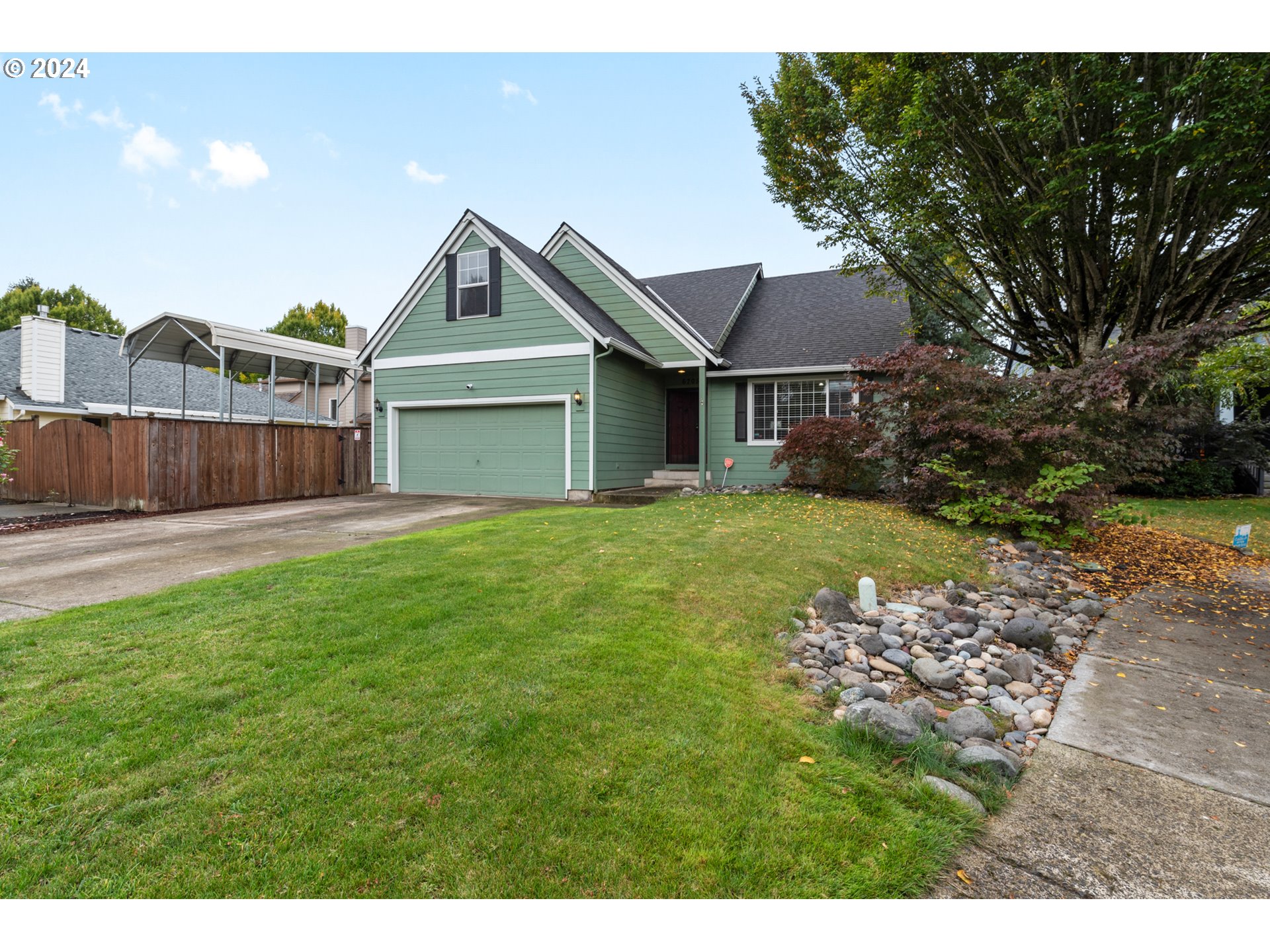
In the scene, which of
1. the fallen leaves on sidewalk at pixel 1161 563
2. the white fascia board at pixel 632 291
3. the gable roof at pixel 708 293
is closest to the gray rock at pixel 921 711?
the fallen leaves on sidewalk at pixel 1161 563

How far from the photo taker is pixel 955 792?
230 cm

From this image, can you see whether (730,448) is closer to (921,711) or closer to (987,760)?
(921,711)

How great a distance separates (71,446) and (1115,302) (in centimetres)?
1886

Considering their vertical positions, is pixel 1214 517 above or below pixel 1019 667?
above

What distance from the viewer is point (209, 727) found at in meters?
2.44

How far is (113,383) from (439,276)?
531 inches

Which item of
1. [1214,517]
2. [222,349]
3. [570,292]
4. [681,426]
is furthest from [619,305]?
[1214,517]

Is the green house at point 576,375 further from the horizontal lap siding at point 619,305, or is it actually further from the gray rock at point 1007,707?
the gray rock at point 1007,707

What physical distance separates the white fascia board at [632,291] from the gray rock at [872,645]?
9.11 meters

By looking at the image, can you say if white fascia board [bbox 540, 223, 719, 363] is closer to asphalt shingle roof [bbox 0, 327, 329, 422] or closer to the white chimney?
asphalt shingle roof [bbox 0, 327, 329, 422]

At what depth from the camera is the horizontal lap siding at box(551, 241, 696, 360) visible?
42.5ft

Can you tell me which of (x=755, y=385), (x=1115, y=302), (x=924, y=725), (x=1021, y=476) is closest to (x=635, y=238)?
(x=755, y=385)

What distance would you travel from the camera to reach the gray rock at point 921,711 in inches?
113

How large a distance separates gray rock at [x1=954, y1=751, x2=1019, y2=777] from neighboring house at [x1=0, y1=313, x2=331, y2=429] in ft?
51.0
